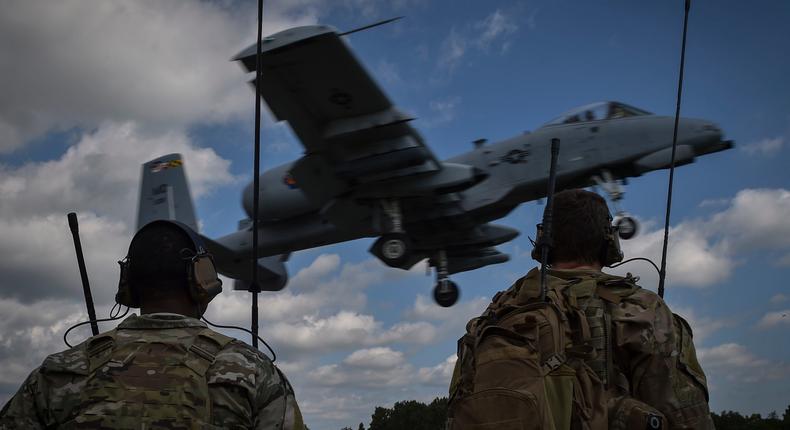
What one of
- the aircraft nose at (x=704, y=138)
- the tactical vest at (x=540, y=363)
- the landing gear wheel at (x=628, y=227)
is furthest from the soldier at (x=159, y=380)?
the aircraft nose at (x=704, y=138)

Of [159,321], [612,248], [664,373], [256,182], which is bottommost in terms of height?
[664,373]

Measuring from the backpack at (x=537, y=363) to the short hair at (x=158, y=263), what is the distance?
1078 mm

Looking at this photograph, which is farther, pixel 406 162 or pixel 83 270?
pixel 406 162

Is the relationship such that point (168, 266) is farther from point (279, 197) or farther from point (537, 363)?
point (279, 197)

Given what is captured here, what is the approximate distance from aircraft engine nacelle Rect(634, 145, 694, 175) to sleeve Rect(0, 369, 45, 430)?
1906cm

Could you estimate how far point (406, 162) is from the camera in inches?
792

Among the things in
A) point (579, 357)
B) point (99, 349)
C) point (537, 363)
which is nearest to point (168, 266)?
point (99, 349)

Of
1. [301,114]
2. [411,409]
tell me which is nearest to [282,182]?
[301,114]

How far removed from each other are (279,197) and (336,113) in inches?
215

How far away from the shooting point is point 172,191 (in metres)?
28.7

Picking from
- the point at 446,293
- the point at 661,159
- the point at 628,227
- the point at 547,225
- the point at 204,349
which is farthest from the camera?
the point at 446,293

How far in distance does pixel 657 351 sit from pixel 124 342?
1880 millimetres

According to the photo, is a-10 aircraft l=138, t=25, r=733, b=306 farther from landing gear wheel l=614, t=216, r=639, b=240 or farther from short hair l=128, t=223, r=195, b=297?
short hair l=128, t=223, r=195, b=297

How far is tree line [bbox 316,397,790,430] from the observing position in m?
45.0
